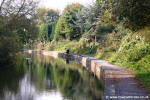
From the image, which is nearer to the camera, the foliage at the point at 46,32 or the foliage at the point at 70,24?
the foliage at the point at 70,24

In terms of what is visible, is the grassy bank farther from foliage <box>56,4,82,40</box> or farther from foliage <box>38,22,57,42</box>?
foliage <box>38,22,57,42</box>

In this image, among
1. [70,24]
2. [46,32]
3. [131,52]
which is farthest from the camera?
[46,32]

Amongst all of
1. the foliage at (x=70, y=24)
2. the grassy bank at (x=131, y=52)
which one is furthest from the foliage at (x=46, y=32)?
the grassy bank at (x=131, y=52)

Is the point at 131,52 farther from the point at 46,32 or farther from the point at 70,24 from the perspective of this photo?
the point at 46,32

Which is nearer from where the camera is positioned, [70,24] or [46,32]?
[70,24]

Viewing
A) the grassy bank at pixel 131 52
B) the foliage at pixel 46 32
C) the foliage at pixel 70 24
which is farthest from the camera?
the foliage at pixel 46 32

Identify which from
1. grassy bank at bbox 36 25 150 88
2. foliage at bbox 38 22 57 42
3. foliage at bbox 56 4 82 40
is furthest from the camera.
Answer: foliage at bbox 38 22 57 42

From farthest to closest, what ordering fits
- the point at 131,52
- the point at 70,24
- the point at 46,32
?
the point at 46,32 → the point at 70,24 → the point at 131,52

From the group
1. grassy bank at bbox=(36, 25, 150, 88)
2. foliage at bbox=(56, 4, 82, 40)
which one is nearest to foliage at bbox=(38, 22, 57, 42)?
foliage at bbox=(56, 4, 82, 40)

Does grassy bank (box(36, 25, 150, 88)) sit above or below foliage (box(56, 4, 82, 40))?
below

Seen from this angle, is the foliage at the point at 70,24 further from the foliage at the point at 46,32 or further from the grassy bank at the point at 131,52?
the foliage at the point at 46,32

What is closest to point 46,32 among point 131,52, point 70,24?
point 70,24

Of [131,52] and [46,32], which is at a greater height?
[46,32]

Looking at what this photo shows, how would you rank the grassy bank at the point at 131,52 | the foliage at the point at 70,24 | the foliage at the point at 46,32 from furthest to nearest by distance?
the foliage at the point at 46,32 < the foliage at the point at 70,24 < the grassy bank at the point at 131,52
